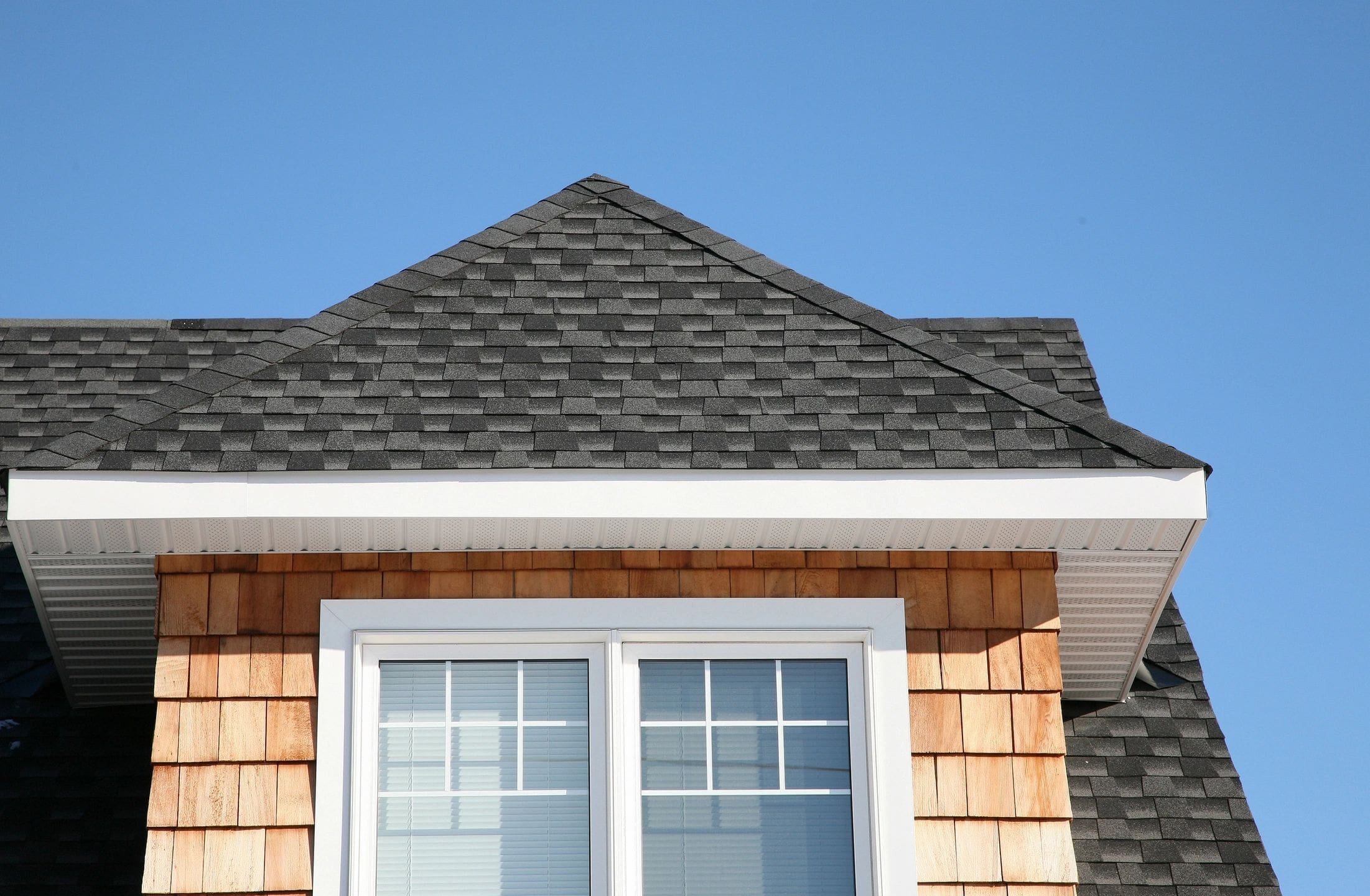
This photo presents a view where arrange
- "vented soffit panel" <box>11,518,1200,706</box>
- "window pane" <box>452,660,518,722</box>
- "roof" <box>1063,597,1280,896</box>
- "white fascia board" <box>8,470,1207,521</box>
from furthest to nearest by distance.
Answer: "roof" <box>1063,597,1280,896</box> < "window pane" <box>452,660,518,722</box> < "vented soffit panel" <box>11,518,1200,706</box> < "white fascia board" <box>8,470,1207,521</box>

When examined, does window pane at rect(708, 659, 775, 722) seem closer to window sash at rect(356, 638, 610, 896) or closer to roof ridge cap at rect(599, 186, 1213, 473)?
window sash at rect(356, 638, 610, 896)

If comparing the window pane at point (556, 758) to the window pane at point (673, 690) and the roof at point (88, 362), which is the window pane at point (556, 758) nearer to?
the window pane at point (673, 690)

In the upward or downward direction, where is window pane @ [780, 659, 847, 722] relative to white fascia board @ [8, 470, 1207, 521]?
downward

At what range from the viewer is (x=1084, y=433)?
5.56m

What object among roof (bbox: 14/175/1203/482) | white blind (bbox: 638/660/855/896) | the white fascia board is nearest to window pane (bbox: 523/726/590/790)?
white blind (bbox: 638/660/855/896)

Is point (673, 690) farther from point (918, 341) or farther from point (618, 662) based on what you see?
point (918, 341)

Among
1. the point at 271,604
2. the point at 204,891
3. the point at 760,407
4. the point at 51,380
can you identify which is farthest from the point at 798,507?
the point at 51,380

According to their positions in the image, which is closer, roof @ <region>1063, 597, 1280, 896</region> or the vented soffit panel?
the vented soffit panel

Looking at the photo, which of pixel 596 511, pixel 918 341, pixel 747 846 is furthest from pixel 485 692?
pixel 918 341

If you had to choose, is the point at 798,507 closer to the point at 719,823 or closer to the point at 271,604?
the point at 719,823

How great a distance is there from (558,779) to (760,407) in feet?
4.89

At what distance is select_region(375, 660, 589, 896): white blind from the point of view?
5363mm

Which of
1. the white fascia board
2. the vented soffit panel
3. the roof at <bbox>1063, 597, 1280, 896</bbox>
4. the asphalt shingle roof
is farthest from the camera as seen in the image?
the asphalt shingle roof

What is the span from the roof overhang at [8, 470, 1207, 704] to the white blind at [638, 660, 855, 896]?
48 centimetres
